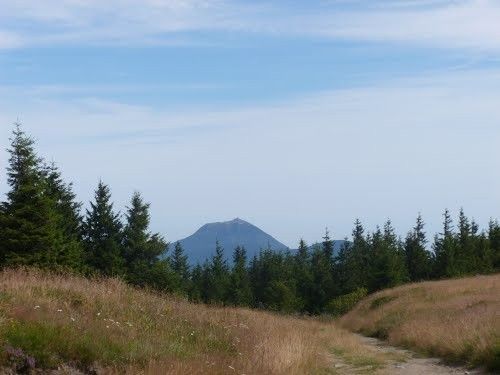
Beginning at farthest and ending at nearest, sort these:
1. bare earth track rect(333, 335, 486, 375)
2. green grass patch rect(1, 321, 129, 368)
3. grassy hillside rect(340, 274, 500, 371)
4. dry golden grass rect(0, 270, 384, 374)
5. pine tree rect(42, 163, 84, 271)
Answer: pine tree rect(42, 163, 84, 271), grassy hillside rect(340, 274, 500, 371), bare earth track rect(333, 335, 486, 375), dry golden grass rect(0, 270, 384, 374), green grass patch rect(1, 321, 129, 368)

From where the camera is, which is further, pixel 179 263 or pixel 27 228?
pixel 179 263

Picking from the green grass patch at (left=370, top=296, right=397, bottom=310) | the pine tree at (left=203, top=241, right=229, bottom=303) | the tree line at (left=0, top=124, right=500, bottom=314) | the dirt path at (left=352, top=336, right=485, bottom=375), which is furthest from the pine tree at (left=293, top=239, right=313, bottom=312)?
the dirt path at (left=352, top=336, right=485, bottom=375)

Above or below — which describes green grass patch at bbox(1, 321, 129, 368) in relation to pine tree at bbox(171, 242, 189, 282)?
below

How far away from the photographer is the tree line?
34438 millimetres

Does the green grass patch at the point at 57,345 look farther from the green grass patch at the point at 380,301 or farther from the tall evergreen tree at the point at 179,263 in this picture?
the tall evergreen tree at the point at 179,263

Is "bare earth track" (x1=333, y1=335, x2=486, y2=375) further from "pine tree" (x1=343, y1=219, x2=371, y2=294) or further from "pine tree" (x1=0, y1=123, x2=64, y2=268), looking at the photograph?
"pine tree" (x1=343, y1=219, x2=371, y2=294)

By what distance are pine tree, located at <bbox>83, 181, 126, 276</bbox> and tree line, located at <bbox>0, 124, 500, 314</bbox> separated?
85mm

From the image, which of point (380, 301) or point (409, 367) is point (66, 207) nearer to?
point (380, 301)

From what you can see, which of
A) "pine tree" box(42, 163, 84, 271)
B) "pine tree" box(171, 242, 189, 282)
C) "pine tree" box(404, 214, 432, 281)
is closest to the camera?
"pine tree" box(42, 163, 84, 271)

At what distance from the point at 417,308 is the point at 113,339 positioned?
783 inches

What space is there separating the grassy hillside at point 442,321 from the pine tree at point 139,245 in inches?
945

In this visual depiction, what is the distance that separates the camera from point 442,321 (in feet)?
60.4

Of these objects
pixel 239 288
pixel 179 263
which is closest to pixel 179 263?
pixel 179 263

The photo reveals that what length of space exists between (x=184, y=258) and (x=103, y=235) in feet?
154
